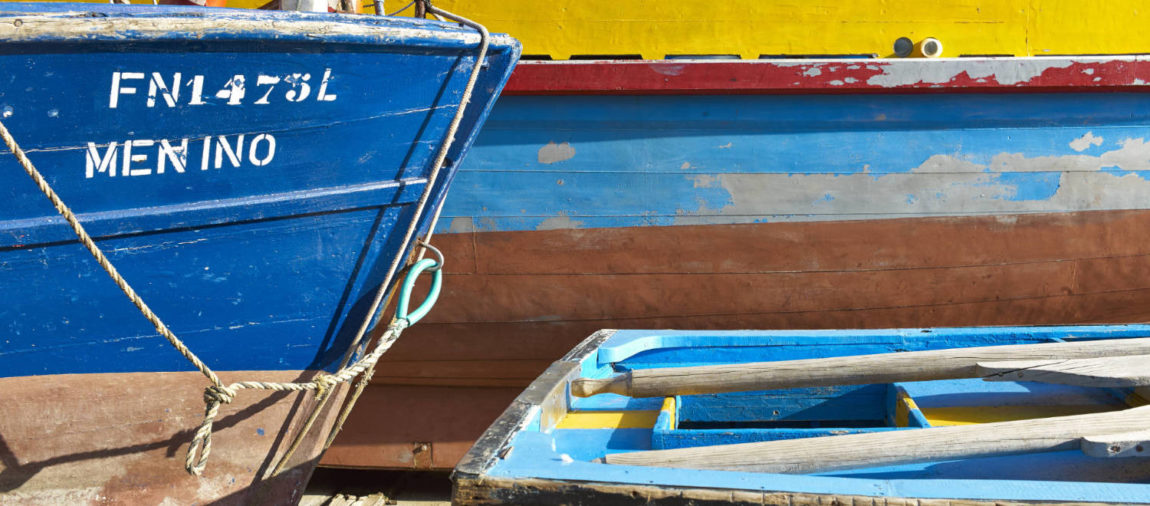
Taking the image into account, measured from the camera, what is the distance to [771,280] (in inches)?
149

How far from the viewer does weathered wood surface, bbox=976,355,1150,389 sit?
218 cm

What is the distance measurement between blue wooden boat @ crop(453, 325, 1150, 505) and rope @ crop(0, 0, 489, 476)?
633 millimetres

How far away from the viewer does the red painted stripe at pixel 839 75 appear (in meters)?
3.50

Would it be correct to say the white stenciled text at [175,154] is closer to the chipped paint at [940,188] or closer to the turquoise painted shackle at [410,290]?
the turquoise painted shackle at [410,290]

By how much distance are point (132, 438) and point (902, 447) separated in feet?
7.46

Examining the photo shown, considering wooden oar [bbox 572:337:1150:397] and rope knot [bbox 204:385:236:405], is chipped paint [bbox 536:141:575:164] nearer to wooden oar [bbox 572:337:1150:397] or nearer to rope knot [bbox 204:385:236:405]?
wooden oar [bbox 572:337:1150:397]

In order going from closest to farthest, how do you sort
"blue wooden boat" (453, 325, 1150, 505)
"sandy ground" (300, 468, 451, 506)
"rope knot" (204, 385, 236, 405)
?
"blue wooden boat" (453, 325, 1150, 505)
"rope knot" (204, 385, 236, 405)
"sandy ground" (300, 468, 451, 506)

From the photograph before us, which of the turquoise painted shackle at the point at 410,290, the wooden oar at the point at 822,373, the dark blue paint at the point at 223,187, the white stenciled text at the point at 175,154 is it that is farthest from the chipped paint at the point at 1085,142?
the white stenciled text at the point at 175,154

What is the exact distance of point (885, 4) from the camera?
12.8ft

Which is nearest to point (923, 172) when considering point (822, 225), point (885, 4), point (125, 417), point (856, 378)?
point (822, 225)

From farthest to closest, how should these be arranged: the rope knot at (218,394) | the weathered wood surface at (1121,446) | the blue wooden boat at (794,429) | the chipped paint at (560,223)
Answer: the chipped paint at (560,223), the rope knot at (218,394), the weathered wood surface at (1121,446), the blue wooden boat at (794,429)

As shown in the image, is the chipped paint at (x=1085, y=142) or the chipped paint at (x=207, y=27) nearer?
the chipped paint at (x=207, y=27)

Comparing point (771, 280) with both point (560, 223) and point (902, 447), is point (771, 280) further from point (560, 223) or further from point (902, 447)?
point (902, 447)

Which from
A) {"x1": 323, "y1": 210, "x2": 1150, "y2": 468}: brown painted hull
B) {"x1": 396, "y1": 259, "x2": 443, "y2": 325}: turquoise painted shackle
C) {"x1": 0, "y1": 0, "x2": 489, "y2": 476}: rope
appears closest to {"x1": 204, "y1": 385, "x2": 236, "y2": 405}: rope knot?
{"x1": 0, "y1": 0, "x2": 489, "y2": 476}: rope
